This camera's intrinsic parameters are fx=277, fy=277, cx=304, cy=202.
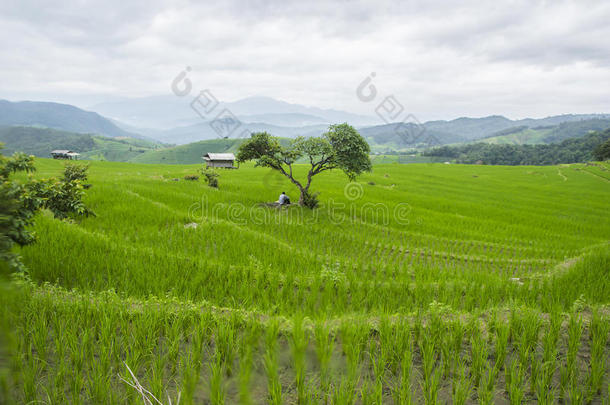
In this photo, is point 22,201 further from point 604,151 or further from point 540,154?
point 540,154

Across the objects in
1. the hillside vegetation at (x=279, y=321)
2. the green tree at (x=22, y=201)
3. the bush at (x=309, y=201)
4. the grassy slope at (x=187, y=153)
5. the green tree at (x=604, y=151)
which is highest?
the grassy slope at (x=187, y=153)

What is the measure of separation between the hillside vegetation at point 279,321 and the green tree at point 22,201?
0.40 m

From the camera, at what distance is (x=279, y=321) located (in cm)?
308

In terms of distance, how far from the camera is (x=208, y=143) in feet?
563

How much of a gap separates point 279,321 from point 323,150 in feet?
41.1

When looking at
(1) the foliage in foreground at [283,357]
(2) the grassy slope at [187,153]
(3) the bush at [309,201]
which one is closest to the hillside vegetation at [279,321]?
(1) the foliage in foreground at [283,357]

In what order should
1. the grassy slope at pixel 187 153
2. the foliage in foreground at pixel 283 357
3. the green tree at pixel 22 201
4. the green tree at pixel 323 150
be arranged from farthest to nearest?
the grassy slope at pixel 187 153 → the green tree at pixel 323 150 → the foliage in foreground at pixel 283 357 → the green tree at pixel 22 201

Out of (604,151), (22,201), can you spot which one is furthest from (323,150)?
(604,151)

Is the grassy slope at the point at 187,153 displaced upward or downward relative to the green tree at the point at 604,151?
upward

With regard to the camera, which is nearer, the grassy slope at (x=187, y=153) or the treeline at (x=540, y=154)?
the treeline at (x=540, y=154)

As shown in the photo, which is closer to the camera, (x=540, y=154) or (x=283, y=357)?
(x=283, y=357)

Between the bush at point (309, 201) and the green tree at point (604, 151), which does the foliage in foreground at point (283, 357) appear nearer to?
the bush at point (309, 201)

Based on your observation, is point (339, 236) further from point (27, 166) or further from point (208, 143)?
point (208, 143)

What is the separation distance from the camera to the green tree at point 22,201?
1543 mm
